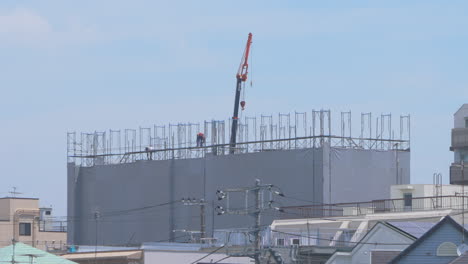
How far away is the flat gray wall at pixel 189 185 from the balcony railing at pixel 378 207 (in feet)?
7.24

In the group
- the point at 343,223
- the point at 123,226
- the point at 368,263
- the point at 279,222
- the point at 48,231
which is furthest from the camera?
the point at 48,231

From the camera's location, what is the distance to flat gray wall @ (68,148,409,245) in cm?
7319

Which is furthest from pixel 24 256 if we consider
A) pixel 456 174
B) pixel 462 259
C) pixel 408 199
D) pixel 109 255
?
pixel 456 174

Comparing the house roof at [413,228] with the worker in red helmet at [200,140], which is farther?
the worker in red helmet at [200,140]

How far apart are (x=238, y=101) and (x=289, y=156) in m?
19.0

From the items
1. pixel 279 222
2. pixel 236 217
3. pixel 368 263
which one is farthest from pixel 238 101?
pixel 368 263

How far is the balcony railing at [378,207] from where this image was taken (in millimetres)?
62312

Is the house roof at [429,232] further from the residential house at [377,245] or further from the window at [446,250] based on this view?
the residential house at [377,245]

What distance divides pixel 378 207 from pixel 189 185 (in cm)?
1848

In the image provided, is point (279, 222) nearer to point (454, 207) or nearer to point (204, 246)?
point (204, 246)

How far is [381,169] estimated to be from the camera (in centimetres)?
7531

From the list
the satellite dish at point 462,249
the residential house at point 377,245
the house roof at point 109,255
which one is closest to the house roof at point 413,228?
the residential house at point 377,245

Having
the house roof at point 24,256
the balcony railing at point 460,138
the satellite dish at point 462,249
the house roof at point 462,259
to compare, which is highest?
the balcony railing at point 460,138

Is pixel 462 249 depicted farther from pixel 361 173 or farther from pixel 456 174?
pixel 456 174
